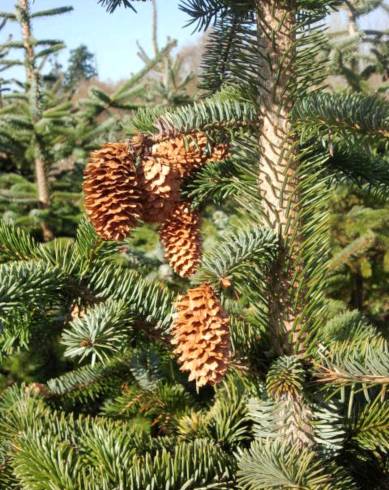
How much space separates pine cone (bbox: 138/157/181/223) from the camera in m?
0.69

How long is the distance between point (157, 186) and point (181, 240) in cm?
13

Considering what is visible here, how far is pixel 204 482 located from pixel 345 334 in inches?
15.4

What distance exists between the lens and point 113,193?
657mm

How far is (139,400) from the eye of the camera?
112 centimetres

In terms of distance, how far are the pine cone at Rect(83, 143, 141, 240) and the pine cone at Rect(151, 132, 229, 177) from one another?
8 centimetres

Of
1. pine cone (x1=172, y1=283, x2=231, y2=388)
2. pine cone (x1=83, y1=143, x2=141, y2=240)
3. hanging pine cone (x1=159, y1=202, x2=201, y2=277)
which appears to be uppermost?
pine cone (x1=83, y1=143, x2=141, y2=240)

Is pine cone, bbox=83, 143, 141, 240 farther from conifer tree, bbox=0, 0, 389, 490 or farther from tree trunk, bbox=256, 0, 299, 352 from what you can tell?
tree trunk, bbox=256, 0, 299, 352

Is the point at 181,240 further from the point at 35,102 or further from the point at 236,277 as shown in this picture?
the point at 35,102

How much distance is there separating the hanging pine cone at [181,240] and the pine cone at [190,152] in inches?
2.3

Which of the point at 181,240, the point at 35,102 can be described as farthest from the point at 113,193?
the point at 35,102

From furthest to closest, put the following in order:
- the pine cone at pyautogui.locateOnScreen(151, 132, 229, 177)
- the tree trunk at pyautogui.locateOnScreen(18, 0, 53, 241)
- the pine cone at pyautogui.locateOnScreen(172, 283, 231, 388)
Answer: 1. the tree trunk at pyautogui.locateOnScreen(18, 0, 53, 241)
2. the pine cone at pyautogui.locateOnScreen(151, 132, 229, 177)
3. the pine cone at pyautogui.locateOnScreen(172, 283, 231, 388)

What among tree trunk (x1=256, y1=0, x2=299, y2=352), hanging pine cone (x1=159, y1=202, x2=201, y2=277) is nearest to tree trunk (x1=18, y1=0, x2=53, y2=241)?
hanging pine cone (x1=159, y1=202, x2=201, y2=277)

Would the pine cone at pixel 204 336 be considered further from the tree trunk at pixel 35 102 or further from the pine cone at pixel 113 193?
the tree trunk at pixel 35 102

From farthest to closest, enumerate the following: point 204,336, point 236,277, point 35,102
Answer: point 35,102
point 236,277
point 204,336
